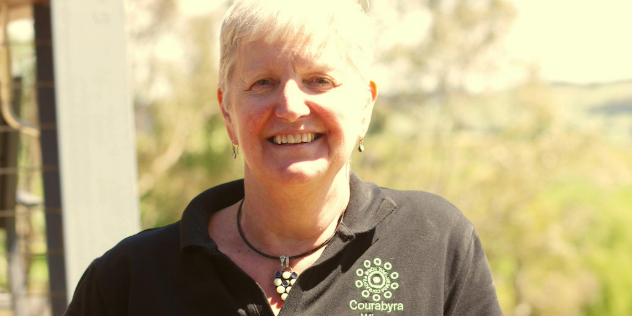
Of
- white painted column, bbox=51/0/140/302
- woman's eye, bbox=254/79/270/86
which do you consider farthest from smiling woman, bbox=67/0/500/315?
white painted column, bbox=51/0/140/302

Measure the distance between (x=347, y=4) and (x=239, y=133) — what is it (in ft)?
1.29

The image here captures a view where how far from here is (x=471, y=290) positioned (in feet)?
4.53

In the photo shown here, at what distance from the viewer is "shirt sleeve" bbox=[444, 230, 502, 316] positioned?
4.48ft

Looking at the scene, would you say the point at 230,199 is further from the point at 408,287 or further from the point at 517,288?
the point at 517,288

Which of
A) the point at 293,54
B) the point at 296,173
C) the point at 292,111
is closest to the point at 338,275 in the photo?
the point at 296,173

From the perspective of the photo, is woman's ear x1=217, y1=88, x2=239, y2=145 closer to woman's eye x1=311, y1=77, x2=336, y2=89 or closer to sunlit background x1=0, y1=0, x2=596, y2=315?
woman's eye x1=311, y1=77, x2=336, y2=89

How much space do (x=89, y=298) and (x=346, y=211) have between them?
0.66 m

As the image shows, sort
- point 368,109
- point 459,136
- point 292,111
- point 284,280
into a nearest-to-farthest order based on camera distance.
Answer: point 292,111 < point 284,280 < point 368,109 < point 459,136

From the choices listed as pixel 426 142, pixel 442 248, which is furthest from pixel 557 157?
pixel 442 248

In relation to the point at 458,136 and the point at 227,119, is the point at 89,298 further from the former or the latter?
the point at 458,136

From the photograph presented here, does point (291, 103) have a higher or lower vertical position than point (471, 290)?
higher

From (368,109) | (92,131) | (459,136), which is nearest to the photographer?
(368,109)

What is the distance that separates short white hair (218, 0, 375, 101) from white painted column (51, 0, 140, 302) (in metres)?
0.67

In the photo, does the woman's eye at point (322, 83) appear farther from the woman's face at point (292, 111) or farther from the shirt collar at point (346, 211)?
the shirt collar at point (346, 211)
